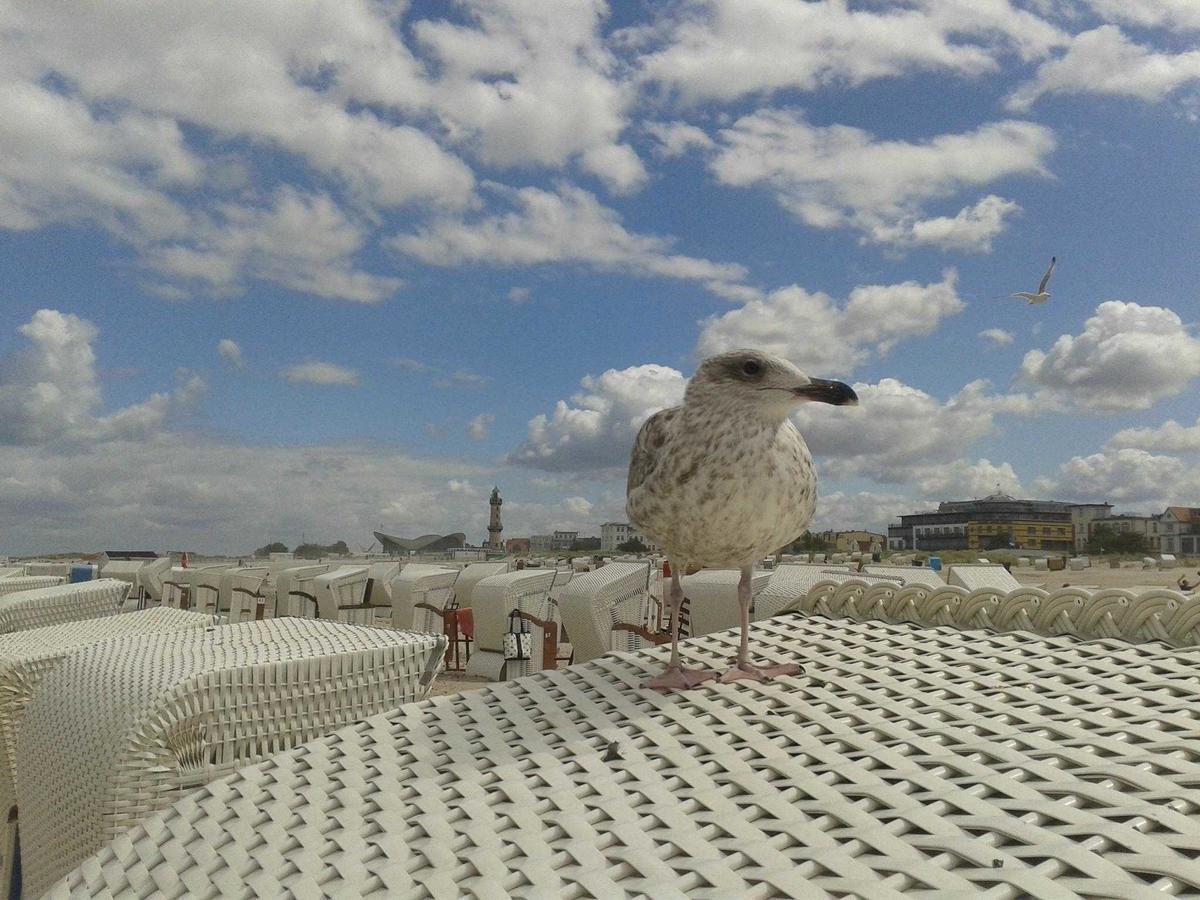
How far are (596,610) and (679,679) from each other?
18.5 feet

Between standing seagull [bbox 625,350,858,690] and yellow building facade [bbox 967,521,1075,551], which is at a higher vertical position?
standing seagull [bbox 625,350,858,690]

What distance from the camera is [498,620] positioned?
33.6 ft

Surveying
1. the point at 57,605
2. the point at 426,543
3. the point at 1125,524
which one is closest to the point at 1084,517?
the point at 1125,524

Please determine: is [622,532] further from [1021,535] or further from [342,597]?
[1021,535]

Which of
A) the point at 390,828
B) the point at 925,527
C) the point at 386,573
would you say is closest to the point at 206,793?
the point at 390,828

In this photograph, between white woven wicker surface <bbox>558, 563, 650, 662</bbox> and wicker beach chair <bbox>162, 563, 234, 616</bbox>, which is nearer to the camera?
white woven wicker surface <bbox>558, 563, 650, 662</bbox>

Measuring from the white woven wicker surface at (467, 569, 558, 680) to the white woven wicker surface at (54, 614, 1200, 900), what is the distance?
7231 mm

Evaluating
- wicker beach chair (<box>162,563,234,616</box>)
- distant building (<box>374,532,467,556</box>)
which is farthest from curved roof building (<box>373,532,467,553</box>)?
wicker beach chair (<box>162,563,234,616</box>)

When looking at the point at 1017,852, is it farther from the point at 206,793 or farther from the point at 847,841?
the point at 206,793

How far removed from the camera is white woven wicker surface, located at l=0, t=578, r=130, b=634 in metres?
7.05

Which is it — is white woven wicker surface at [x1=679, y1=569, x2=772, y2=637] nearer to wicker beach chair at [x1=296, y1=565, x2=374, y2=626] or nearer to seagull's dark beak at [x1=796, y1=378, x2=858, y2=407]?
seagull's dark beak at [x1=796, y1=378, x2=858, y2=407]

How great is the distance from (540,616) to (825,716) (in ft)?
28.9

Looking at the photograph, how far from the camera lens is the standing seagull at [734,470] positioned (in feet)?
9.05

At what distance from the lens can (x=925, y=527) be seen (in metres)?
118
